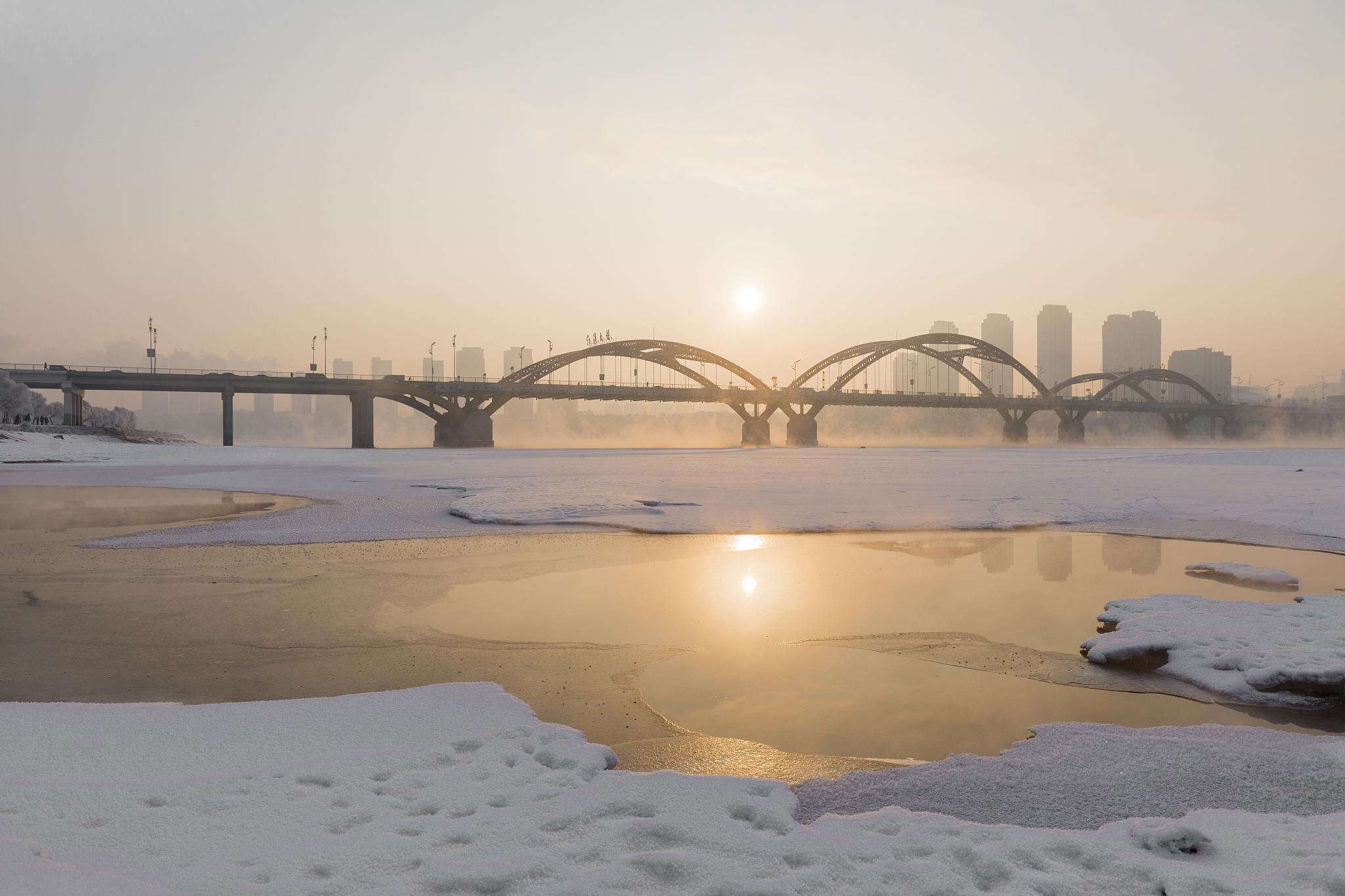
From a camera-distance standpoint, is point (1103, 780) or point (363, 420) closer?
point (1103, 780)

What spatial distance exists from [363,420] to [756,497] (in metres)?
85.5

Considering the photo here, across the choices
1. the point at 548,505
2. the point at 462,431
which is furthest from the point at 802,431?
the point at 548,505

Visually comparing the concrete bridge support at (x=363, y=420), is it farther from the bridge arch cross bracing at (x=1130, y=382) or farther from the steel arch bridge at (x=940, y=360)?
the bridge arch cross bracing at (x=1130, y=382)

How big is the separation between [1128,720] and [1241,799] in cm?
136

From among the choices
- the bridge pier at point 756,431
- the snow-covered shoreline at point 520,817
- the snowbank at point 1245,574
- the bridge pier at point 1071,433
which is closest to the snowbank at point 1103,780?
the snow-covered shoreline at point 520,817

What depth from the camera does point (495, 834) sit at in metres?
4.25

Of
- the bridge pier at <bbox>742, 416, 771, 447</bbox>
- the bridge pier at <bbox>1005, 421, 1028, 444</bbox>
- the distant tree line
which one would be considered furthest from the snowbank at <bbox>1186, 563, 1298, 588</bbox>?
the bridge pier at <bbox>1005, 421, 1028, 444</bbox>

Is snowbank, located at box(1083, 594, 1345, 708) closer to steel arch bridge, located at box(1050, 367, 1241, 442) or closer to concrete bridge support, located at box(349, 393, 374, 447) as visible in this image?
concrete bridge support, located at box(349, 393, 374, 447)

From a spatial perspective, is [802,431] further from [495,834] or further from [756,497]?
[495,834]

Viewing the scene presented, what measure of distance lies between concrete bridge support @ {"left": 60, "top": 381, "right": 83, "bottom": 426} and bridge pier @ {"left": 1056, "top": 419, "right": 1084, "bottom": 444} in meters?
155

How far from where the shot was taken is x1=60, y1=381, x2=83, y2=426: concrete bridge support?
86562mm

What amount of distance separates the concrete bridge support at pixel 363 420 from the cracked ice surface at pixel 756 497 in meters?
54.3

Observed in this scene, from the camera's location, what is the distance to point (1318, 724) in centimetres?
622

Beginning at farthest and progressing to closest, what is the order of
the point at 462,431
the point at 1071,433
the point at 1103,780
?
the point at 1071,433 → the point at 462,431 → the point at 1103,780
